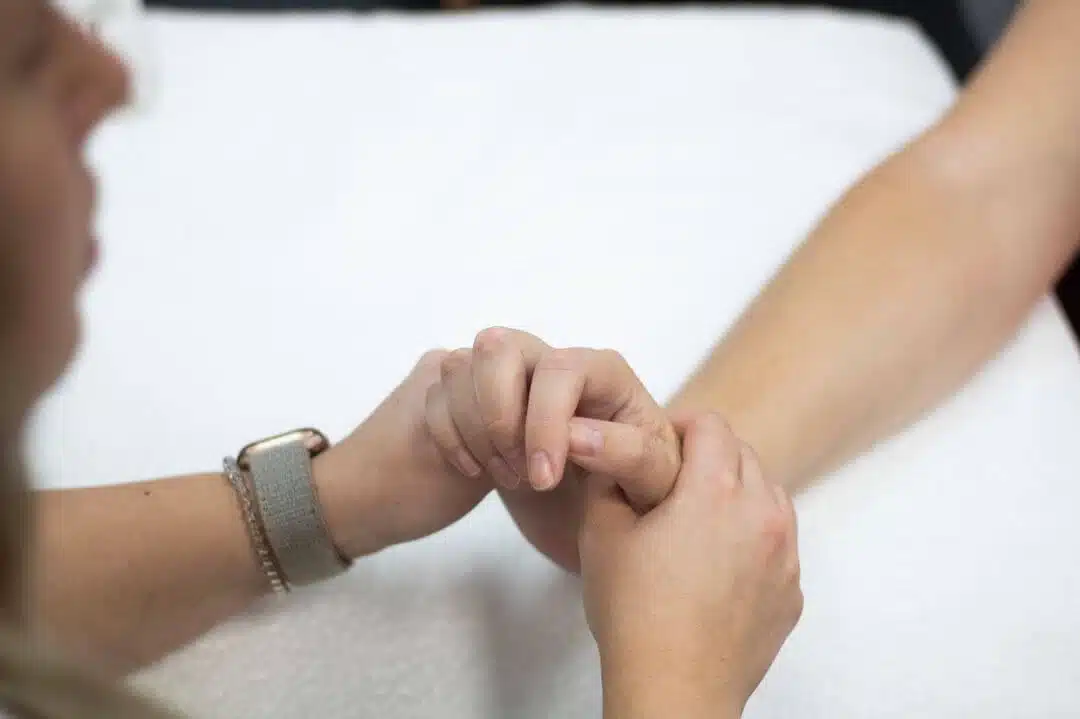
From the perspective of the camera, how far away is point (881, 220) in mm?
658

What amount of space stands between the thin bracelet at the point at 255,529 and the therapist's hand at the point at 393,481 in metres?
0.04

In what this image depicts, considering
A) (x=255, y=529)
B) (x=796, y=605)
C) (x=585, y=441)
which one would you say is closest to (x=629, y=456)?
(x=585, y=441)

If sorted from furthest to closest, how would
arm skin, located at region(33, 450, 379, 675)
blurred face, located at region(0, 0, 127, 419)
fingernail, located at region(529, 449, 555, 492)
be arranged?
arm skin, located at region(33, 450, 379, 675), fingernail, located at region(529, 449, 555, 492), blurred face, located at region(0, 0, 127, 419)

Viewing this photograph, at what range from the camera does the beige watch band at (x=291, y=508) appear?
562 mm

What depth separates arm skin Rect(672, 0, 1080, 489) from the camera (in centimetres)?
60

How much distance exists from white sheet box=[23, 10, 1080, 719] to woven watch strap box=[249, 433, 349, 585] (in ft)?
0.09

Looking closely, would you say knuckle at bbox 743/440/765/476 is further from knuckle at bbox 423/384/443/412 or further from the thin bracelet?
the thin bracelet

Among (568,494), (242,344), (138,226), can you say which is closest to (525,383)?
(568,494)

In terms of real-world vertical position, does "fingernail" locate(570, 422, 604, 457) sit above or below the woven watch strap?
above

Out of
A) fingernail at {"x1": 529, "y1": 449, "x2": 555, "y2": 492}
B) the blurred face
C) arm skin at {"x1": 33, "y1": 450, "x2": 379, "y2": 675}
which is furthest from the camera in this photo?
arm skin at {"x1": 33, "y1": 450, "x2": 379, "y2": 675}

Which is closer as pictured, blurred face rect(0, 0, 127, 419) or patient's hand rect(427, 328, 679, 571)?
blurred face rect(0, 0, 127, 419)

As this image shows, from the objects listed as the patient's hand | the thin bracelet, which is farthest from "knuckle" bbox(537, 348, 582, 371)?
the thin bracelet

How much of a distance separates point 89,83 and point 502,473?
282 mm

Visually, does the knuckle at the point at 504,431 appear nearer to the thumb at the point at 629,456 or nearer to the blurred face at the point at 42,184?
the thumb at the point at 629,456
